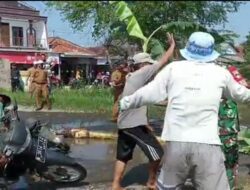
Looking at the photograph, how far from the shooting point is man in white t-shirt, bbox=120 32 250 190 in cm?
406

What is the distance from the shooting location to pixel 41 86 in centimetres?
1534

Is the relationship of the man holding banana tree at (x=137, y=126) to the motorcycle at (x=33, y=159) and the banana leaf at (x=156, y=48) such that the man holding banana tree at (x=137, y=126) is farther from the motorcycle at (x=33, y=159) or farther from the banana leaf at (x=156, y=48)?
the banana leaf at (x=156, y=48)

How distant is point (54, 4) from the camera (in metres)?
4.61

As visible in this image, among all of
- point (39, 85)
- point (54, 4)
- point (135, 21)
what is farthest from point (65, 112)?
point (54, 4)

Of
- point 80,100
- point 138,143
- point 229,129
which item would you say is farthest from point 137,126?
point 80,100

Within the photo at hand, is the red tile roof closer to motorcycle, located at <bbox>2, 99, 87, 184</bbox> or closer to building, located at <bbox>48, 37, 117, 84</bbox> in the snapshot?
building, located at <bbox>48, 37, 117, 84</bbox>

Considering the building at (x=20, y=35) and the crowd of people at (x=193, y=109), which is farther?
the building at (x=20, y=35)

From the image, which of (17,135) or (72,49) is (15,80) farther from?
(17,135)

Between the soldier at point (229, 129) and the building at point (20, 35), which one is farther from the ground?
the building at point (20, 35)

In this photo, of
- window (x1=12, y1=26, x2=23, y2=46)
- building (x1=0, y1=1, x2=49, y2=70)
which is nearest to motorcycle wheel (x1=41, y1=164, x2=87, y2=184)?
building (x1=0, y1=1, x2=49, y2=70)

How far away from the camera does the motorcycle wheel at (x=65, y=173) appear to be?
6.54 meters

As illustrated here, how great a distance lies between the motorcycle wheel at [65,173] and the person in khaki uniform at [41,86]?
26.9 feet

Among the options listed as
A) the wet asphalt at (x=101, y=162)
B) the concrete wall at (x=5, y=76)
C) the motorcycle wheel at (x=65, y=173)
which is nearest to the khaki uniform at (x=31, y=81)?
the concrete wall at (x=5, y=76)

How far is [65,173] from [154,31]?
2.56 meters
